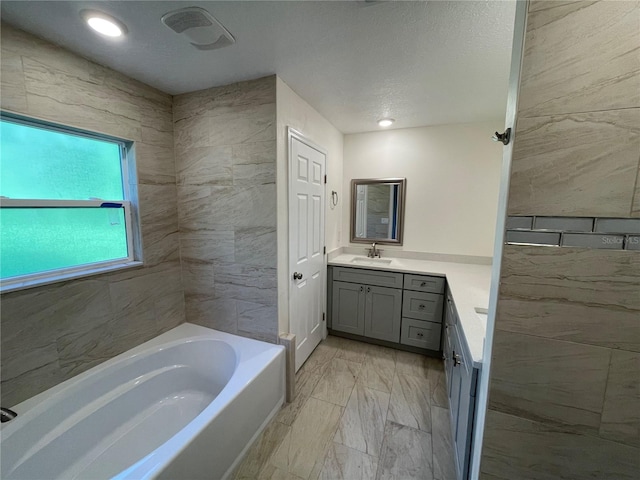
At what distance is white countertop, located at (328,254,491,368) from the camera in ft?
4.25

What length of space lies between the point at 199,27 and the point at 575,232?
177 centimetres

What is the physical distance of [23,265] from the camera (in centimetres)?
136

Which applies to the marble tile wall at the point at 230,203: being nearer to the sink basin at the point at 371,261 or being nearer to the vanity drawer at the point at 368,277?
the vanity drawer at the point at 368,277

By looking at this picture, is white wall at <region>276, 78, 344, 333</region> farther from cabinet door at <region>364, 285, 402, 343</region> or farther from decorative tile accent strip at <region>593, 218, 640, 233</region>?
decorative tile accent strip at <region>593, 218, 640, 233</region>

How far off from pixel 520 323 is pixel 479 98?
6.46 feet

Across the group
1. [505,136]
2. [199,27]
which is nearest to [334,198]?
[199,27]

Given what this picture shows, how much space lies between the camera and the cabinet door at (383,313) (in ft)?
8.39

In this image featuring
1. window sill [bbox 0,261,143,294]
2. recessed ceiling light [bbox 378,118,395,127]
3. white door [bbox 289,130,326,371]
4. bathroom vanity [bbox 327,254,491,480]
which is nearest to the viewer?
window sill [bbox 0,261,143,294]

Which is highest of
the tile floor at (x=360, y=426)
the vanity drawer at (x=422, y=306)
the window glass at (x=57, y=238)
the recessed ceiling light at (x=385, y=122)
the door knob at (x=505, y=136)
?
the recessed ceiling light at (x=385, y=122)

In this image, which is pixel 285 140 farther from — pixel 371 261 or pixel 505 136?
pixel 371 261

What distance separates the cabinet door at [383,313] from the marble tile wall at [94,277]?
1.83m

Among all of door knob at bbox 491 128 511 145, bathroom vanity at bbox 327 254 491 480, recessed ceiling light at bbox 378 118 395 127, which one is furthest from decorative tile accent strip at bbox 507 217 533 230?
recessed ceiling light at bbox 378 118 395 127

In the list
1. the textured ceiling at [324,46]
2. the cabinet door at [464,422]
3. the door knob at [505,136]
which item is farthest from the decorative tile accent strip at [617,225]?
the textured ceiling at [324,46]

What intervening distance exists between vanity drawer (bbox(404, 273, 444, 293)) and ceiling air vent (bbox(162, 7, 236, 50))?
7.53 feet
